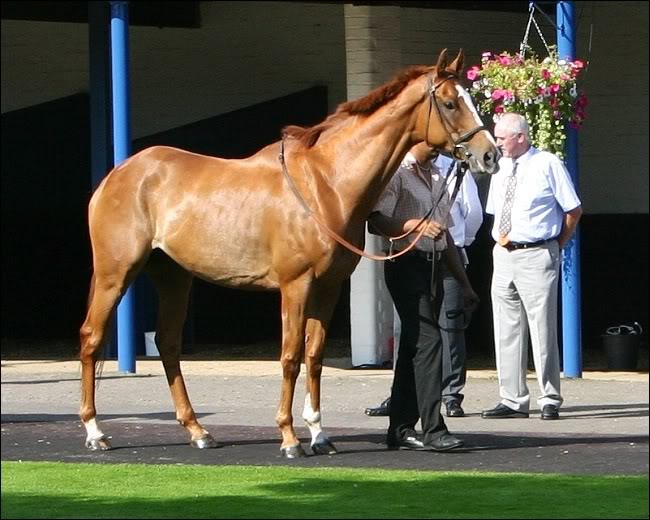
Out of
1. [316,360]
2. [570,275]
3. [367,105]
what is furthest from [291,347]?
[570,275]

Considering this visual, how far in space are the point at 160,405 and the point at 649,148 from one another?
780cm

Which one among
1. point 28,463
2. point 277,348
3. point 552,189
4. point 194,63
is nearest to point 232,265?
point 28,463

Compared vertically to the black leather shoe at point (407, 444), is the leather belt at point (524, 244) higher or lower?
higher

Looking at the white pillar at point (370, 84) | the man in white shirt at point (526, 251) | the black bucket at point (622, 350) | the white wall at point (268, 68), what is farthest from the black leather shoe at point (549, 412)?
the white wall at point (268, 68)

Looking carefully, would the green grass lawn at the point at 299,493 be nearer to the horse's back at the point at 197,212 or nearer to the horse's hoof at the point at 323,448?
the horse's hoof at the point at 323,448

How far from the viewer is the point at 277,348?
55.0 feet

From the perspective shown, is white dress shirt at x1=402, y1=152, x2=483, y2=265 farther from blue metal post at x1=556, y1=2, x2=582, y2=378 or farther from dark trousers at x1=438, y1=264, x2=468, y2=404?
blue metal post at x1=556, y1=2, x2=582, y2=378

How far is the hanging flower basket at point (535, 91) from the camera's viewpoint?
1202cm

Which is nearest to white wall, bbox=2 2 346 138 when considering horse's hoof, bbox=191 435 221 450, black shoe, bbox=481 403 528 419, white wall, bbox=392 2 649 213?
white wall, bbox=392 2 649 213

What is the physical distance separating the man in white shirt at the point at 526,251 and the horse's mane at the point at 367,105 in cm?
141

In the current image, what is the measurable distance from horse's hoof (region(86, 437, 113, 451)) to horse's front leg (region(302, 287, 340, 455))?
1.27 m

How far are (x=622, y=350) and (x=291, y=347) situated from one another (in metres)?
5.92

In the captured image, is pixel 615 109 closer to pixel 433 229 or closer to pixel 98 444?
pixel 433 229

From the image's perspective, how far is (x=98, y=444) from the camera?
9453 millimetres
